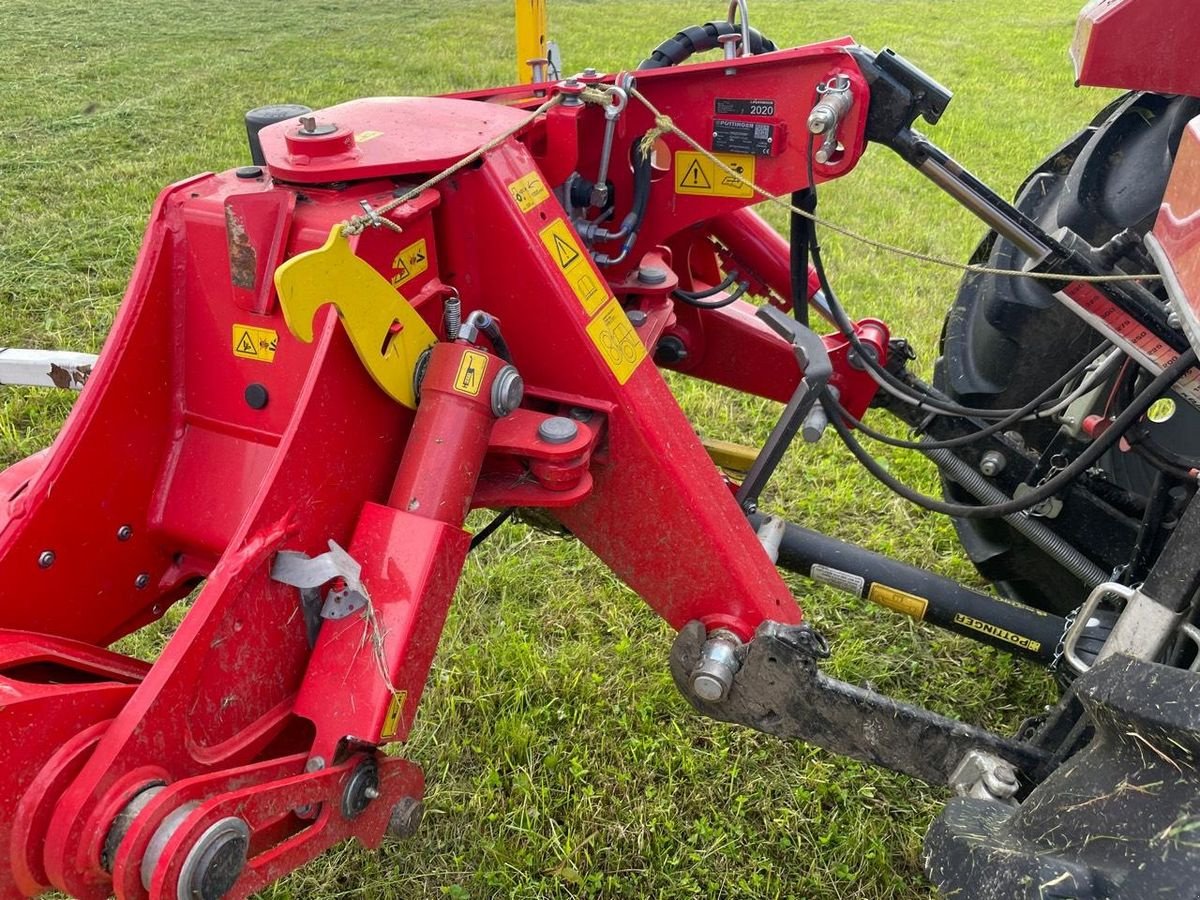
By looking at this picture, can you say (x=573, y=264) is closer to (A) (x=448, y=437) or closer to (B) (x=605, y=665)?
(A) (x=448, y=437)

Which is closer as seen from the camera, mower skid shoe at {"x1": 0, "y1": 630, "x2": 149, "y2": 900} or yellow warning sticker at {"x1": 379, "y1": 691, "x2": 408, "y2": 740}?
mower skid shoe at {"x1": 0, "y1": 630, "x2": 149, "y2": 900}

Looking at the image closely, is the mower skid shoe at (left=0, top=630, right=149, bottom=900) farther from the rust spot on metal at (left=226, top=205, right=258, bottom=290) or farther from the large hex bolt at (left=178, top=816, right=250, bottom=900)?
the rust spot on metal at (left=226, top=205, right=258, bottom=290)

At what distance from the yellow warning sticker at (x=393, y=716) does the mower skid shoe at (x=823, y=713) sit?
1.84ft

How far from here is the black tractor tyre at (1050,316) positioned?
200 cm

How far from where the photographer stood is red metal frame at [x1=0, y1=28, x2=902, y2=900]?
1281mm

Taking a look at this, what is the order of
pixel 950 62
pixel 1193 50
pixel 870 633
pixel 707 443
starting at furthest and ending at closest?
pixel 950 62, pixel 870 633, pixel 707 443, pixel 1193 50

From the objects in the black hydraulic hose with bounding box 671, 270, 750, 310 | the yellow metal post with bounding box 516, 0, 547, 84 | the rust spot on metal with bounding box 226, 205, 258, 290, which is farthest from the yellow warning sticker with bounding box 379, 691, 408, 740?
the yellow metal post with bounding box 516, 0, 547, 84

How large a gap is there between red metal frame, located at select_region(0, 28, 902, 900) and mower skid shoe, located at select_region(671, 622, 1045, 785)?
0.28ft

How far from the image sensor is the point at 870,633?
9.82 ft

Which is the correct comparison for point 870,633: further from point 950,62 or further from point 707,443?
point 950,62

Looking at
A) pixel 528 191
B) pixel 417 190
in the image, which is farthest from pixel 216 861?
pixel 528 191

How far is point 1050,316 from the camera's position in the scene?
212 cm

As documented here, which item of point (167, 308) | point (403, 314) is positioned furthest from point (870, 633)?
point (167, 308)

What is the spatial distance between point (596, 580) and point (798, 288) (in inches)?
51.8
